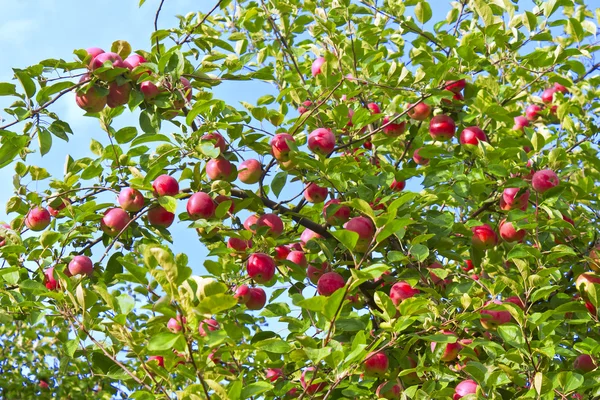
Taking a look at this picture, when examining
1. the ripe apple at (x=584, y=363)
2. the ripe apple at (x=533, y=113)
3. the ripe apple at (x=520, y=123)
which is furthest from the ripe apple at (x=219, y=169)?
the ripe apple at (x=533, y=113)

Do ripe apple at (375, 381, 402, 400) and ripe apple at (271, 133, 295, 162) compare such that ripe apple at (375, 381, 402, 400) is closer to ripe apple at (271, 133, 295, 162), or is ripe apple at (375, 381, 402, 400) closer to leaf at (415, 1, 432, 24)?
ripe apple at (271, 133, 295, 162)

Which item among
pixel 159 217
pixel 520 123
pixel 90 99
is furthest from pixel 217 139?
pixel 520 123

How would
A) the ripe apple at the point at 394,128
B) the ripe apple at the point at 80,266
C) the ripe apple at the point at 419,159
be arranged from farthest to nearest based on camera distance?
the ripe apple at the point at 419,159, the ripe apple at the point at 394,128, the ripe apple at the point at 80,266

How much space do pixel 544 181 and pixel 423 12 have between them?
1.33 m

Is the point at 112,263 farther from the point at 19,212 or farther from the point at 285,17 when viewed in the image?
the point at 285,17

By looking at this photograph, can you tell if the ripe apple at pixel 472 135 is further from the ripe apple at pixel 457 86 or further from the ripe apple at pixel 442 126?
the ripe apple at pixel 457 86

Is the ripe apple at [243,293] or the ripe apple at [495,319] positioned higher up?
the ripe apple at [243,293]

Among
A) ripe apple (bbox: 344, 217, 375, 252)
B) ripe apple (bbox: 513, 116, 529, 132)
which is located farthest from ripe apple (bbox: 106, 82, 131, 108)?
ripe apple (bbox: 513, 116, 529, 132)

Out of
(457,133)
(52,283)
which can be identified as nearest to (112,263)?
(52,283)

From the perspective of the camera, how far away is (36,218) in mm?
2883

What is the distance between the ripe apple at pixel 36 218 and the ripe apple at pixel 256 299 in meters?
1.02

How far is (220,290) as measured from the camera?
1.50m

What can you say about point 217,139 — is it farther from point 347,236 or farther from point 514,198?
point 514,198

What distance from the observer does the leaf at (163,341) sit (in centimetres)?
146
